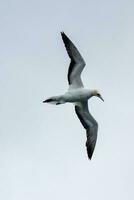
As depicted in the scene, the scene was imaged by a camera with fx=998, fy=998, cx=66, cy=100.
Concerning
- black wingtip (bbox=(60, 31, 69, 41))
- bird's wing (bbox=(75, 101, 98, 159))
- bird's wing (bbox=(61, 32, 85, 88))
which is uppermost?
black wingtip (bbox=(60, 31, 69, 41))

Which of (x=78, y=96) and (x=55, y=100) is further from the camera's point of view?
(x=78, y=96)

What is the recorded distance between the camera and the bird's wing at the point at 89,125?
7756cm

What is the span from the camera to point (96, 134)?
78.8 meters

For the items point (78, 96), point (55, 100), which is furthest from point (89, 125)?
point (55, 100)

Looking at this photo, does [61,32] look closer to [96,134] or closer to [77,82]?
[77,82]

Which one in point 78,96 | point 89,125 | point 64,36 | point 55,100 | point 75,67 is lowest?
point 89,125

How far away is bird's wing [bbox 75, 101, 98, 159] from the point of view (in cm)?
7756

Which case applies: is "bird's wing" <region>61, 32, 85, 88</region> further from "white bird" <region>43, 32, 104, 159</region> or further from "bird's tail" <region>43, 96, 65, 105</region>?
"bird's tail" <region>43, 96, 65, 105</region>

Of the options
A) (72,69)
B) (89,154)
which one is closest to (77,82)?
(72,69)

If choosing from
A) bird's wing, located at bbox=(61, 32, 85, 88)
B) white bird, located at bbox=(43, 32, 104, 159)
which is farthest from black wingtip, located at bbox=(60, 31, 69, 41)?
bird's wing, located at bbox=(61, 32, 85, 88)

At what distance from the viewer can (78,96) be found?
73938 mm

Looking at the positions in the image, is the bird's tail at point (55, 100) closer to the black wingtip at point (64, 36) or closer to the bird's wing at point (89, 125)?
the bird's wing at point (89, 125)

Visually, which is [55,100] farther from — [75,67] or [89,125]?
[89,125]

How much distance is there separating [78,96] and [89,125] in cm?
529
